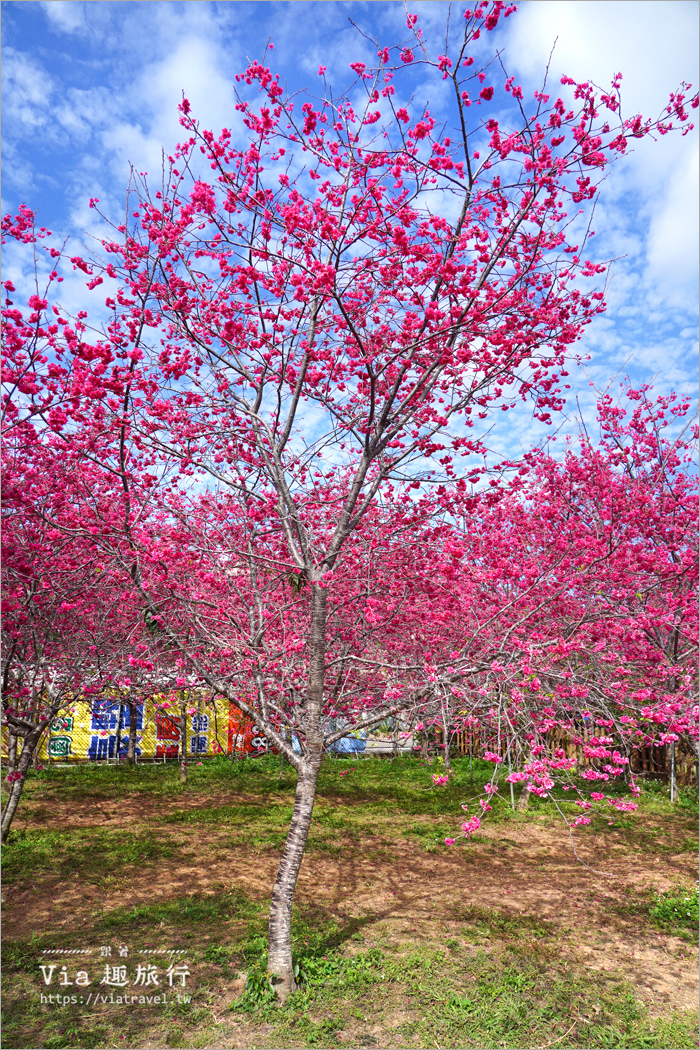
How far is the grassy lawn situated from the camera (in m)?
5.06

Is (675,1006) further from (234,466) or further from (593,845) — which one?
(234,466)

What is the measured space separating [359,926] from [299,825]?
2105 mm

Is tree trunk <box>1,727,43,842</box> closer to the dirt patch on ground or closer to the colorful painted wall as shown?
the dirt patch on ground

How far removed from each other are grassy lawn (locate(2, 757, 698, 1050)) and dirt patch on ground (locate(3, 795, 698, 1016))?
0.03 meters

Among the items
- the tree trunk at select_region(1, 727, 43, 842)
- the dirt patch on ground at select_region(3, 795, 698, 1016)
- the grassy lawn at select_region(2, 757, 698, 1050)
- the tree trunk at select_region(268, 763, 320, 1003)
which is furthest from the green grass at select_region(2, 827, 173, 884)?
the tree trunk at select_region(268, 763, 320, 1003)

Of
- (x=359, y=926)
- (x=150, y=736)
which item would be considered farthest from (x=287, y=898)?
(x=150, y=736)

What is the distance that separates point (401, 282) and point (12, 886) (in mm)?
8866

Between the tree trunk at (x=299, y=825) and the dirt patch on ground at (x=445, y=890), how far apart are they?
58cm

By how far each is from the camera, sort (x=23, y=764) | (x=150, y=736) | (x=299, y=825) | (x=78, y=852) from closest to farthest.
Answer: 1. (x=299, y=825)
2. (x=23, y=764)
3. (x=78, y=852)
4. (x=150, y=736)

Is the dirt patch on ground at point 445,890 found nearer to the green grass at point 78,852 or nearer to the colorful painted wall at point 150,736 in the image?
the green grass at point 78,852

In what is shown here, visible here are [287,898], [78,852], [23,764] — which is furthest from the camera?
[78,852]

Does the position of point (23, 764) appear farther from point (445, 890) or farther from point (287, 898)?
point (445, 890)

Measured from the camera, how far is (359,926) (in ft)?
22.7

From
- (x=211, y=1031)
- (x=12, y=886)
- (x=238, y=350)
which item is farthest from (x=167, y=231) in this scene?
(x=12, y=886)
